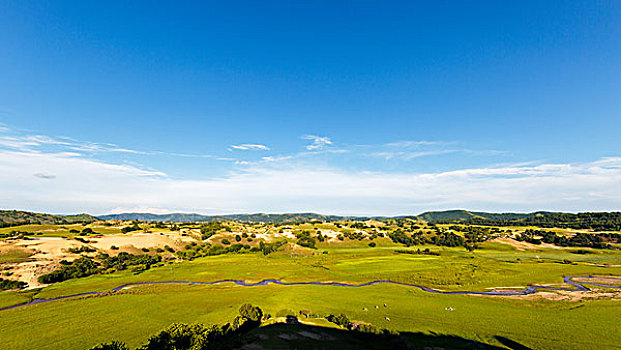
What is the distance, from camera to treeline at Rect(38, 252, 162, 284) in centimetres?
11140

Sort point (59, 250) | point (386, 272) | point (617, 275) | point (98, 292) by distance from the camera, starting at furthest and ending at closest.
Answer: point (59, 250)
point (386, 272)
point (617, 275)
point (98, 292)

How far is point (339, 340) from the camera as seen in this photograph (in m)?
49.2

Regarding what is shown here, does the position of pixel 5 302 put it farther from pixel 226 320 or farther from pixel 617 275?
pixel 617 275

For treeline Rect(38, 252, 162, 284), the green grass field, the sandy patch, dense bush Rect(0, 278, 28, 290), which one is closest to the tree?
the green grass field

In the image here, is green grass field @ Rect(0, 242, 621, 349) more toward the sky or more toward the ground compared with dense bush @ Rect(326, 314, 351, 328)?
more toward the ground

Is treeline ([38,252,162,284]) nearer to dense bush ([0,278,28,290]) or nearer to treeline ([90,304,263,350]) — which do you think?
dense bush ([0,278,28,290])

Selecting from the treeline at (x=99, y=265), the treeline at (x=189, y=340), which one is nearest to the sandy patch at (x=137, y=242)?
the treeline at (x=99, y=265)

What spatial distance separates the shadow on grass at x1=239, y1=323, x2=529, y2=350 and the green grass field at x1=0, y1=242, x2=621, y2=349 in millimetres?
3837

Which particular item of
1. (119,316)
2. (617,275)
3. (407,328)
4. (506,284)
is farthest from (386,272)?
A: (119,316)

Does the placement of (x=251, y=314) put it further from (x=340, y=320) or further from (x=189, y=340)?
(x=340, y=320)

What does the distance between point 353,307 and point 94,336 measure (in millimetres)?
61914

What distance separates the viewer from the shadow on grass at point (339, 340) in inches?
1775

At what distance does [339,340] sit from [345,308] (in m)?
25.5

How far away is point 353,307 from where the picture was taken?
74688 mm
